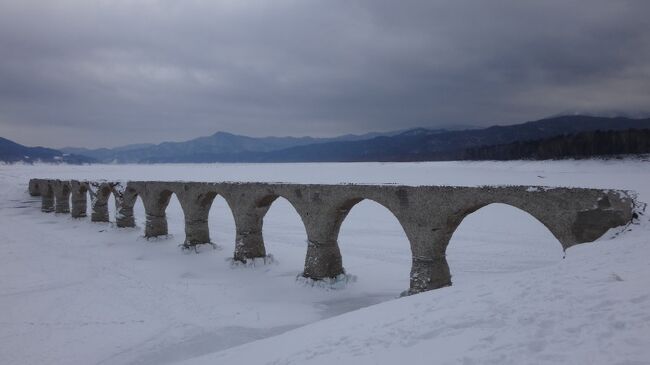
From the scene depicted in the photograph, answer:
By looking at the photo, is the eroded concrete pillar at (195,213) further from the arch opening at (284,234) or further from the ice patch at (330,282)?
the ice patch at (330,282)

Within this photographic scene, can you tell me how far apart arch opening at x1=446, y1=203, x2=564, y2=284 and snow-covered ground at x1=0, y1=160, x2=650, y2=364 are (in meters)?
0.12

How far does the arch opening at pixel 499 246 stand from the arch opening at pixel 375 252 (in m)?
2.67

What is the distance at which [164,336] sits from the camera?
44.9ft

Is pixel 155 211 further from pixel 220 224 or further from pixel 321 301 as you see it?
pixel 321 301

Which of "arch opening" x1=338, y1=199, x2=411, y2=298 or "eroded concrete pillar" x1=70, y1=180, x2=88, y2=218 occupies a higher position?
"eroded concrete pillar" x1=70, y1=180, x2=88, y2=218

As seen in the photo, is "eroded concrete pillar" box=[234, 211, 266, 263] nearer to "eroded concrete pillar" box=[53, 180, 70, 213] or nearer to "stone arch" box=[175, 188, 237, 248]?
"stone arch" box=[175, 188, 237, 248]

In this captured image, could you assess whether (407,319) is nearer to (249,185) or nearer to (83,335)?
(83,335)

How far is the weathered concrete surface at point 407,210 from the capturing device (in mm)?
11945

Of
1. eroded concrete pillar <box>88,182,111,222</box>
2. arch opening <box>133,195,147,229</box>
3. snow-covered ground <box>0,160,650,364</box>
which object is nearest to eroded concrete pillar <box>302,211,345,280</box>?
snow-covered ground <box>0,160,650,364</box>

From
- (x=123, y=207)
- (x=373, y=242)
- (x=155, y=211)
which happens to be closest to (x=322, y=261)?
(x=373, y=242)

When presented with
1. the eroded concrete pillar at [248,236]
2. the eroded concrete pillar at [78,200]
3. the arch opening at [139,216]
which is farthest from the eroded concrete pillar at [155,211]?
the eroded concrete pillar at [78,200]

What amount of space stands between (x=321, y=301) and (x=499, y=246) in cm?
1413

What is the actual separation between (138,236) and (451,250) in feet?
68.9

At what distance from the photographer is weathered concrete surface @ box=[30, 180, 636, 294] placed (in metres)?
11.9
